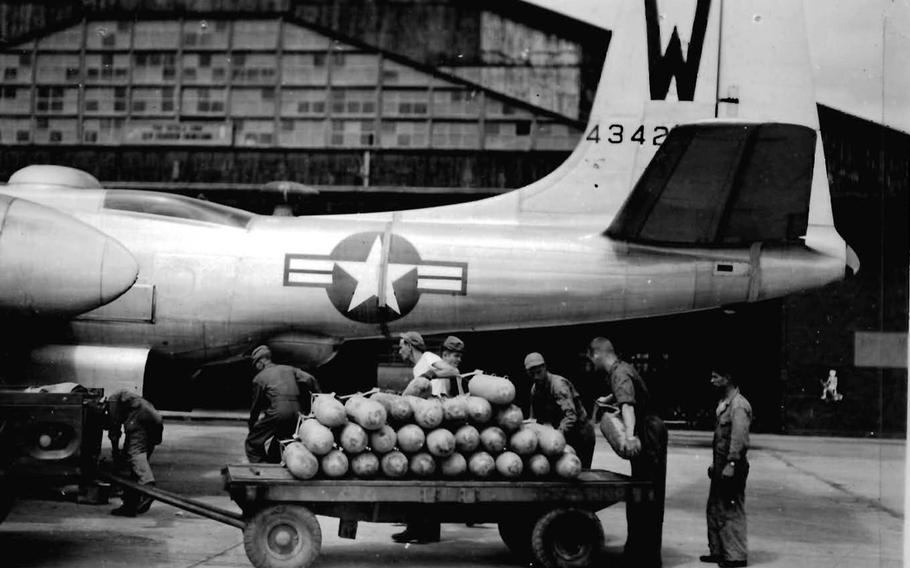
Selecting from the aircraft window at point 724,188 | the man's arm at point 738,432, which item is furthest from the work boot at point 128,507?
the aircraft window at point 724,188

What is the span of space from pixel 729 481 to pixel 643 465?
2.63 ft

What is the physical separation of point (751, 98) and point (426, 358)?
18.4ft

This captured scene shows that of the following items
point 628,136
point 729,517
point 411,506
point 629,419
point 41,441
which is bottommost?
point 729,517

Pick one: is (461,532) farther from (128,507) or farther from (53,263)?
(53,263)

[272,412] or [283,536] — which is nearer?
[283,536]

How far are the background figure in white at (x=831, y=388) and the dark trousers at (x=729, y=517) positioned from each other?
13.5 meters

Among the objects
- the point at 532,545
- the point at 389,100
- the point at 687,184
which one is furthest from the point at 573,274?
the point at 389,100

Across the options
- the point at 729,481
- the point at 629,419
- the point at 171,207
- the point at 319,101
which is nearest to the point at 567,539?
the point at 629,419

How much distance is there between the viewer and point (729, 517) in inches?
324

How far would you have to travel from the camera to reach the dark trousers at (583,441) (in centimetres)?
861

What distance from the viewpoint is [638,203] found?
10.2 m

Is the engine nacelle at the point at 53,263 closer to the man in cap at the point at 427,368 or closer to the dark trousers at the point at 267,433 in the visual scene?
the dark trousers at the point at 267,433

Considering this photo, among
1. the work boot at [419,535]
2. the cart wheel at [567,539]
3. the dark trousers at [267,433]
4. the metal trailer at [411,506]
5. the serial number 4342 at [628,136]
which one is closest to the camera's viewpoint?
the metal trailer at [411,506]

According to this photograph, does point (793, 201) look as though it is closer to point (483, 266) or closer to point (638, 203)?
point (638, 203)
